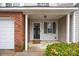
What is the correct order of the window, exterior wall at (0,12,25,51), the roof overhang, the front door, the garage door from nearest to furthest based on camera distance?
the roof overhang → exterior wall at (0,12,25,51) → the garage door → the front door → the window

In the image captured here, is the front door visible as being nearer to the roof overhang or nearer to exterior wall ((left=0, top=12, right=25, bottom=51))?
the roof overhang

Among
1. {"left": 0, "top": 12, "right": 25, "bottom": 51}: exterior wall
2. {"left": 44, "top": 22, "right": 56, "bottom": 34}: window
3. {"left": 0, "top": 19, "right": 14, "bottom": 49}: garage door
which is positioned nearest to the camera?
{"left": 0, "top": 12, "right": 25, "bottom": 51}: exterior wall

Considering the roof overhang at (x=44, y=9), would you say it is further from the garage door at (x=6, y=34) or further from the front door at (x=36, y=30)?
the front door at (x=36, y=30)

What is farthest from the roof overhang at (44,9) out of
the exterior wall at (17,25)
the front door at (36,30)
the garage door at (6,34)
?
the front door at (36,30)

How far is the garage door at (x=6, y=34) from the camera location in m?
13.5

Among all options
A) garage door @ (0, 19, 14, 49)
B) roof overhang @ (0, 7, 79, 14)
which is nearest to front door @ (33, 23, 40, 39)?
garage door @ (0, 19, 14, 49)

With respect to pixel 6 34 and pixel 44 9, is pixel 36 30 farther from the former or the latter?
pixel 44 9

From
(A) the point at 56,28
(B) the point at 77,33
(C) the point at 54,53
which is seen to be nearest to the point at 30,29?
Answer: (A) the point at 56,28

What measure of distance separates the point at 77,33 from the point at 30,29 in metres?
8.68

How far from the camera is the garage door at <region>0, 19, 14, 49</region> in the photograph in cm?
1353

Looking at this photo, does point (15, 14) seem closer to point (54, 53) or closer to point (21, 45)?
point (21, 45)

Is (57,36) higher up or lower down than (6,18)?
lower down

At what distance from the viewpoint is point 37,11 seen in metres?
13.4

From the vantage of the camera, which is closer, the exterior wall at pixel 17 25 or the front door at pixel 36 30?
the exterior wall at pixel 17 25
